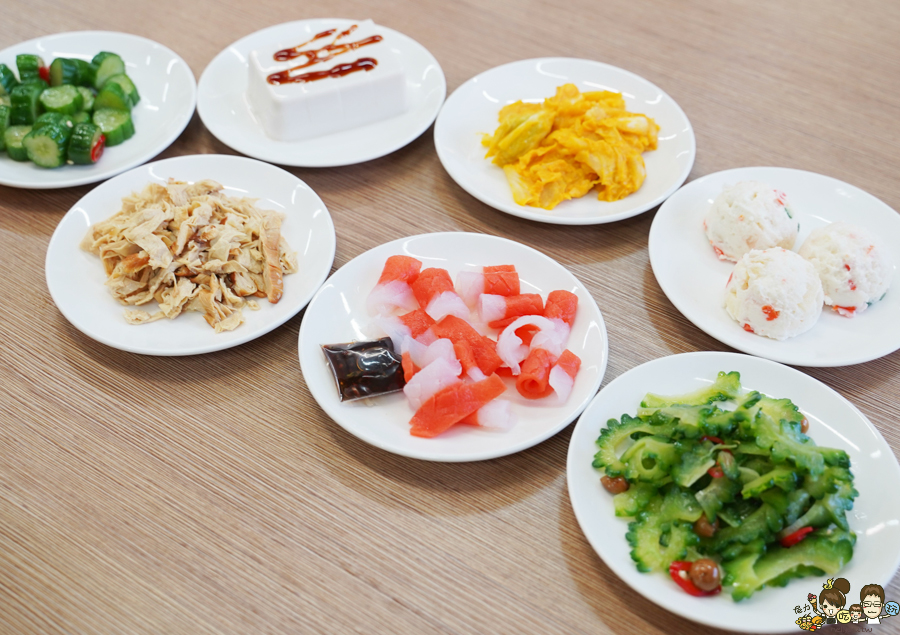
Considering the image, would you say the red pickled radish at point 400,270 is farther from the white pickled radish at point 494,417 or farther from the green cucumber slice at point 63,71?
the green cucumber slice at point 63,71

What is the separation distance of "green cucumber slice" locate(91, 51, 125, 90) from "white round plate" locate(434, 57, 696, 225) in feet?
4.50

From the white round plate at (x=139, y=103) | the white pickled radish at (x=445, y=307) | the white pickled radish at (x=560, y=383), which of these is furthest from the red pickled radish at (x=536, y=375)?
the white round plate at (x=139, y=103)

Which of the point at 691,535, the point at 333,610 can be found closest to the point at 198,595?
the point at 333,610

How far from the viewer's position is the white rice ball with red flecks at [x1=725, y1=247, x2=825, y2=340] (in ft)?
6.30

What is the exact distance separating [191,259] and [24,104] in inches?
44.2

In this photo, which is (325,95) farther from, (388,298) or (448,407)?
(448,407)

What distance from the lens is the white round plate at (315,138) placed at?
257 cm

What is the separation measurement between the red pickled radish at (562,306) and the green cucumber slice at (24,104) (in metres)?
2.10

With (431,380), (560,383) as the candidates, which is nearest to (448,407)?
(431,380)

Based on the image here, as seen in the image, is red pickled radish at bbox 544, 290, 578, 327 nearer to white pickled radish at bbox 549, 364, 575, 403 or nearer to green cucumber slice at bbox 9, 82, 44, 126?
white pickled radish at bbox 549, 364, 575, 403

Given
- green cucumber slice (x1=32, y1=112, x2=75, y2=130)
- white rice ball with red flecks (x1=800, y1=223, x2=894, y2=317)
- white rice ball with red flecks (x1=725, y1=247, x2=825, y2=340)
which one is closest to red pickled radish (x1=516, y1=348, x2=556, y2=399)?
white rice ball with red flecks (x1=725, y1=247, x2=825, y2=340)

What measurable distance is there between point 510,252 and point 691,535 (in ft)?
3.38

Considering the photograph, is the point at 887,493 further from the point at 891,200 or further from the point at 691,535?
the point at 891,200

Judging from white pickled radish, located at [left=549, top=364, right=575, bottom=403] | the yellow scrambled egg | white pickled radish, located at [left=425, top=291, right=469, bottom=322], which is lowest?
white pickled radish, located at [left=549, top=364, right=575, bottom=403]
